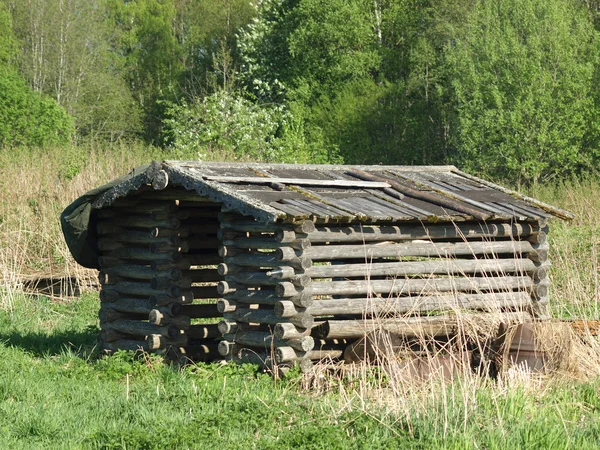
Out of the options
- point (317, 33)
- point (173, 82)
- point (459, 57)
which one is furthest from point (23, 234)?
point (173, 82)

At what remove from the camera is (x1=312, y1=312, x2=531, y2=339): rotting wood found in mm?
9516

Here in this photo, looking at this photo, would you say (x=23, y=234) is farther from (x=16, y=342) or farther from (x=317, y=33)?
(x=317, y=33)

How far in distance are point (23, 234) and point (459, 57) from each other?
62.7 feet

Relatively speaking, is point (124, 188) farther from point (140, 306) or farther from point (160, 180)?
point (140, 306)

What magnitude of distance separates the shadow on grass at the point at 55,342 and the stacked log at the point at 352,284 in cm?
259

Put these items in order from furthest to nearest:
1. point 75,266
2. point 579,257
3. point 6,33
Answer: point 6,33 → point 75,266 → point 579,257

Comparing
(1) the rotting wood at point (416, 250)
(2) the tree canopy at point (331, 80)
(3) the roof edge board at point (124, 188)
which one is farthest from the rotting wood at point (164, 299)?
(2) the tree canopy at point (331, 80)

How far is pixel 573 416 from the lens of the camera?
741 centimetres

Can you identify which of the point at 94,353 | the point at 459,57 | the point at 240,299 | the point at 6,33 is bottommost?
the point at 94,353

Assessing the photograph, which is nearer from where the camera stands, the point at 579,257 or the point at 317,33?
the point at 579,257

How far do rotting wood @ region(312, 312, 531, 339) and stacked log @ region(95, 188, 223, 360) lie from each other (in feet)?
7.00

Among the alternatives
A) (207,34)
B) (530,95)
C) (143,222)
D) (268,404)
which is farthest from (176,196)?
(207,34)

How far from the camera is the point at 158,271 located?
445 inches

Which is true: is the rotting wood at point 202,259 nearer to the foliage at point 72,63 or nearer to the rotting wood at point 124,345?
the rotting wood at point 124,345
